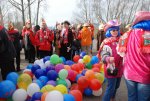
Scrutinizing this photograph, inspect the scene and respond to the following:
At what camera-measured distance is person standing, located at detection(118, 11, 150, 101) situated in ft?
10.6

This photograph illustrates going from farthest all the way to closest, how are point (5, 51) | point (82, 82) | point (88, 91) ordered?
1. point (88, 91)
2. point (82, 82)
3. point (5, 51)

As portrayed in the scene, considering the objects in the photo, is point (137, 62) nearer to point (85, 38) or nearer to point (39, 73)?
point (39, 73)

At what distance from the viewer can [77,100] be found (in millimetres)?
4723

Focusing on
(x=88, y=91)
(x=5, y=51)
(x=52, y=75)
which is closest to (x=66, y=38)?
(x=52, y=75)

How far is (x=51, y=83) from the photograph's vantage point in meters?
5.40

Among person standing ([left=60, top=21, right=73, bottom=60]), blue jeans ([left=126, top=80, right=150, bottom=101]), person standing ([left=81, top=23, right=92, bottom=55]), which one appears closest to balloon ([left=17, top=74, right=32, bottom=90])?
blue jeans ([left=126, top=80, right=150, bottom=101])

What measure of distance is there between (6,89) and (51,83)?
1069mm

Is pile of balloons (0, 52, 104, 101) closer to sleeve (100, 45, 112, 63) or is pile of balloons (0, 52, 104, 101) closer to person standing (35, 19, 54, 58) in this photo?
sleeve (100, 45, 112, 63)

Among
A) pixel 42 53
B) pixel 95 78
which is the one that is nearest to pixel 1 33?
pixel 95 78

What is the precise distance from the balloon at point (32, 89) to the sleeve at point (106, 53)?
1.51 meters

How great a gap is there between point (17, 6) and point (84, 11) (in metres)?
24.0

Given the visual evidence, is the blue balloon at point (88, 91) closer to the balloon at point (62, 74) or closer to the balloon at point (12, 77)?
the balloon at point (62, 74)

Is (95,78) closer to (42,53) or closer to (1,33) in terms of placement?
(1,33)

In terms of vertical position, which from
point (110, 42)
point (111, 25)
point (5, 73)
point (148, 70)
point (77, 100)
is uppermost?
point (111, 25)
